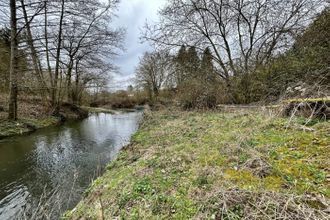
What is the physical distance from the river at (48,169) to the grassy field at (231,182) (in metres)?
0.77

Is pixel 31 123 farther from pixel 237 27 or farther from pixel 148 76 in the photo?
pixel 148 76

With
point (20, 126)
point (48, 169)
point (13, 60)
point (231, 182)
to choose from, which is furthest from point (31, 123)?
point (231, 182)

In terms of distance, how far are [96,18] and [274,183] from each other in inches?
612

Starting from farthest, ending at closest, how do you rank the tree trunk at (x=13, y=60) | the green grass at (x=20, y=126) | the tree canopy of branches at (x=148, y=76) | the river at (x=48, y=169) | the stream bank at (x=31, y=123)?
the tree canopy of branches at (x=148, y=76)
the tree trunk at (x=13, y=60)
the stream bank at (x=31, y=123)
the green grass at (x=20, y=126)
the river at (x=48, y=169)

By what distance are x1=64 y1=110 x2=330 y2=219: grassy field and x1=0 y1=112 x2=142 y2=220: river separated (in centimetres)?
77

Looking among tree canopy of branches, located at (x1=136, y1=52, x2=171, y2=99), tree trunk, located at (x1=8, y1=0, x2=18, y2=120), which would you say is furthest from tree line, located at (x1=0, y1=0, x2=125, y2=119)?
tree canopy of branches, located at (x1=136, y1=52, x2=171, y2=99)

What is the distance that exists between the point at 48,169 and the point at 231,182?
504cm

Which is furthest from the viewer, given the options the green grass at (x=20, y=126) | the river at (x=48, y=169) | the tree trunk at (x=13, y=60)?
the tree trunk at (x=13, y=60)

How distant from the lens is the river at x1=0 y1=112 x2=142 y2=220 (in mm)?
3924

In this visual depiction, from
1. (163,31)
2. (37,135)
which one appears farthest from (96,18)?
(37,135)

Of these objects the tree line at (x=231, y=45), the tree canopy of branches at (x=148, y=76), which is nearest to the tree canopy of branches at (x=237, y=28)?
the tree line at (x=231, y=45)

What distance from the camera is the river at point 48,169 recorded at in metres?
3.92

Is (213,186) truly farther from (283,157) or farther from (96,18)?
(96,18)

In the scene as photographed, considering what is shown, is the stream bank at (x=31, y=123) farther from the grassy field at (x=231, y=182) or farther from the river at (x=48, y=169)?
the grassy field at (x=231, y=182)
